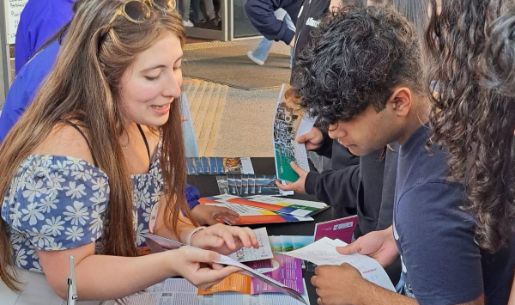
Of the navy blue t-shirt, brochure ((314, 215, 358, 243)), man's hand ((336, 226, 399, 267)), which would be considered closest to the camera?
the navy blue t-shirt

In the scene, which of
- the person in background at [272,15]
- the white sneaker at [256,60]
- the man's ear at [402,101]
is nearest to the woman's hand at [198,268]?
the man's ear at [402,101]

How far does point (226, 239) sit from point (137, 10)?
1.89 feet

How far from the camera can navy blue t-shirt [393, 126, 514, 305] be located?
1.32 metres

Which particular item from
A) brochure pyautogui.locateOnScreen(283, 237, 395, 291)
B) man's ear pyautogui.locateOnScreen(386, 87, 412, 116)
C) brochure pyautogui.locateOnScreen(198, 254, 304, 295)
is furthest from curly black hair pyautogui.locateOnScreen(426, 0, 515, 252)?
brochure pyautogui.locateOnScreen(198, 254, 304, 295)

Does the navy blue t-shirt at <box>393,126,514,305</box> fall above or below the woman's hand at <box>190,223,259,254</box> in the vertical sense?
above

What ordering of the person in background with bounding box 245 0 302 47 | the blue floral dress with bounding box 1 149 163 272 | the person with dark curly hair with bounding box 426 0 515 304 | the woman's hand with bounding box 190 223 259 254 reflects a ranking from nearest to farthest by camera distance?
the person with dark curly hair with bounding box 426 0 515 304 < the blue floral dress with bounding box 1 149 163 272 < the woman's hand with bounding box 190 223 259 254 < the person in background with bounding box 245 0 302 47

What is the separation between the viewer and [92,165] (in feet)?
5.24

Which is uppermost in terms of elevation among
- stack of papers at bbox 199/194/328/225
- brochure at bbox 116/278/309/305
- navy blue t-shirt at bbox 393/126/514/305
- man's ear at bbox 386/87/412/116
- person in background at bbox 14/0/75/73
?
person in background at bbox 14/0/75/73

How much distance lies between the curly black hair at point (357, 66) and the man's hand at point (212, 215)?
702mm

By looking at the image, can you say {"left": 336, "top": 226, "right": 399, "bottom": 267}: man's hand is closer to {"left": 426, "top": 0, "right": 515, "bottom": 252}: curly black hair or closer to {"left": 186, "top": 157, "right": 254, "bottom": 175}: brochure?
{"left": 426, "top": 0, "right": 515, "bottom": 252}: curly black hair

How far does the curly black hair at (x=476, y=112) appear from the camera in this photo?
1.07 m

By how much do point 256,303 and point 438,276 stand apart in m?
0.63

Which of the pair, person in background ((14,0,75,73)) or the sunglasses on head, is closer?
the sunglasses on head

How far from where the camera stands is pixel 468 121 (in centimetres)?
113
